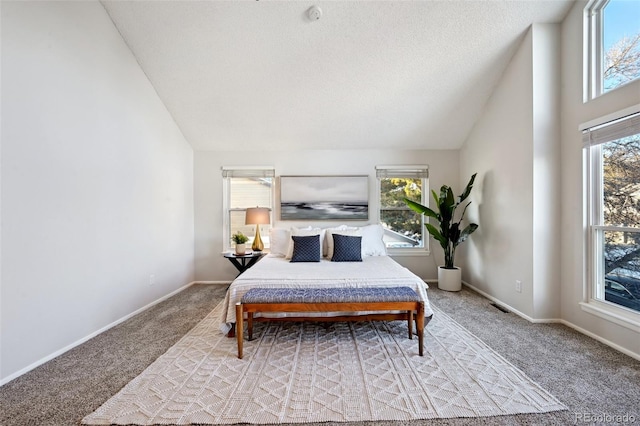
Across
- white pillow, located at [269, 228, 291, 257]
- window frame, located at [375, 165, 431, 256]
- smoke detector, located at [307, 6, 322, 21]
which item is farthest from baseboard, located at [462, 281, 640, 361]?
smoke detector, located at [307, 6, 322, 21]

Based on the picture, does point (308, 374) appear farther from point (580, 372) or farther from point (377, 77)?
point (377, 77)

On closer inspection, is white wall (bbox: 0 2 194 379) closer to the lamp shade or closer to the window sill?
the lamp shade

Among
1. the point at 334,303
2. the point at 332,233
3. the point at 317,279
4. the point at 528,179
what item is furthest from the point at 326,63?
the point at 334,303

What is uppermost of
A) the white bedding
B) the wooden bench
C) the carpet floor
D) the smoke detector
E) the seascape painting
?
Result: the smoke detector

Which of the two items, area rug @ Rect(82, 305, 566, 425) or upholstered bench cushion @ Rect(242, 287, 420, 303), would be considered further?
upholstered bench cushion @ Rect(242, 287, 420, 303)

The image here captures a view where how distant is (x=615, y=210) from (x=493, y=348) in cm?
164

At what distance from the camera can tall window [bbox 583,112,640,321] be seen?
2182 millimetres

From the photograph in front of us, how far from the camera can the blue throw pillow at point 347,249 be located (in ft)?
11.2

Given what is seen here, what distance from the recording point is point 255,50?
3.03 metres

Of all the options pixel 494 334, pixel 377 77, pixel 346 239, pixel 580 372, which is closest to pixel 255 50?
pixel 377 77

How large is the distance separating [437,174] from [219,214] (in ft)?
12.2

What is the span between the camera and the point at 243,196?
4520 mm
